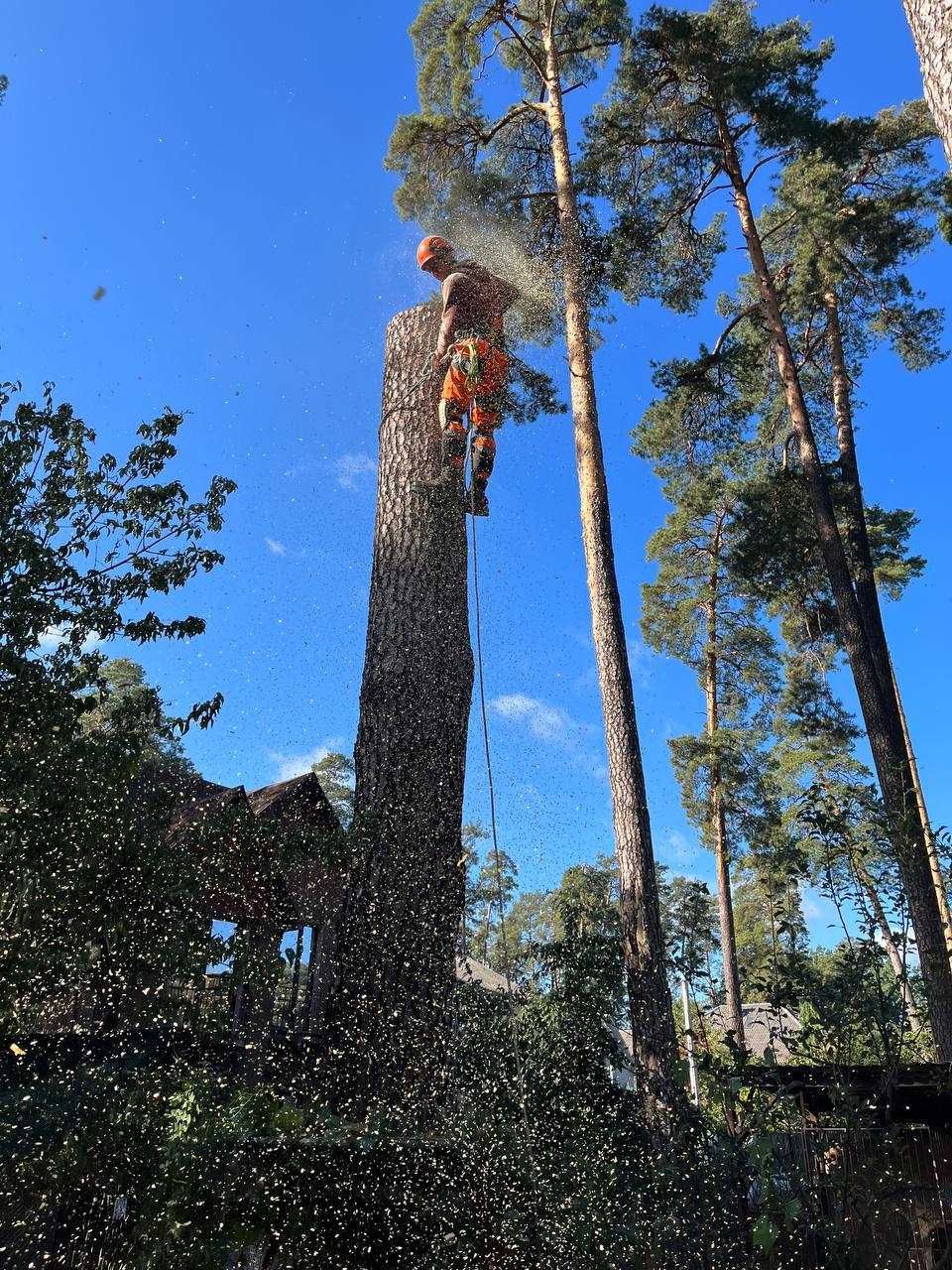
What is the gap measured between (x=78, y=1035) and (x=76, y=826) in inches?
31.2

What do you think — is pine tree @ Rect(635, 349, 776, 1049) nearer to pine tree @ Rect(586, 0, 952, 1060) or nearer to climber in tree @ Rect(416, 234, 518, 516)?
pine tree @ Rect(586, 0, 952, 1060)

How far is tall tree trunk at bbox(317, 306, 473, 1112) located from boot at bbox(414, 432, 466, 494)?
57mm

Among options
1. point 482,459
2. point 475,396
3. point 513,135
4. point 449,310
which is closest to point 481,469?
point 482,459

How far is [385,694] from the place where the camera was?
169 inches

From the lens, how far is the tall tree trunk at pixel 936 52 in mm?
2230

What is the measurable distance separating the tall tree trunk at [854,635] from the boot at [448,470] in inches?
119

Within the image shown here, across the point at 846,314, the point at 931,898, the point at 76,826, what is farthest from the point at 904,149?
the point at 76,826

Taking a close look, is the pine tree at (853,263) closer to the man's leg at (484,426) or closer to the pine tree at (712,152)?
the pine tree at (712,152)

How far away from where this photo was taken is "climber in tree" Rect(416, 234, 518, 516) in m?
4.99

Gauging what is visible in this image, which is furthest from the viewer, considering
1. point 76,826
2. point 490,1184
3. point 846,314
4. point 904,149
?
point 846,314

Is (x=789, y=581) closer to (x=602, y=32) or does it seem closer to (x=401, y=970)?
(x=602, y=32)

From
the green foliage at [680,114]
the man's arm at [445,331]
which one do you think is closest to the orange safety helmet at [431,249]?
the man's arm at [445,331]

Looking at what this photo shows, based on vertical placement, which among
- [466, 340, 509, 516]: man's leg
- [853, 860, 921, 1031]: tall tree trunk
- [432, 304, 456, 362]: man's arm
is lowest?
[853, 860, 921, 1031]: tall tree trunk

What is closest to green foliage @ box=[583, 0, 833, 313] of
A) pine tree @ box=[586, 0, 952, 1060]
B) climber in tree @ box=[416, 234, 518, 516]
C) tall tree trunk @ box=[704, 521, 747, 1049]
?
pine tree @ box=[586, 0, 952, 1060]
